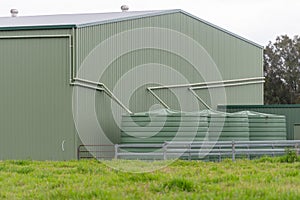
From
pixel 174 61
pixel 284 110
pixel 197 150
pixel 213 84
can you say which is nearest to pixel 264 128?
pixel 213 84

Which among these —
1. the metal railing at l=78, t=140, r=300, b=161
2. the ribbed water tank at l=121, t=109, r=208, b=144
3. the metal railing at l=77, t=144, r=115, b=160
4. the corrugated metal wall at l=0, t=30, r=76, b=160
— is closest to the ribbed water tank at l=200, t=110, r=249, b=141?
the ribbed water tank at l=121, t=109, r=208, b=144

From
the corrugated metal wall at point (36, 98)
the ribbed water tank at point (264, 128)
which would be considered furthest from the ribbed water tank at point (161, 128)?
the ribbed water tank at point (264, 128)

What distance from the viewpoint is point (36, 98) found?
93.2 feet

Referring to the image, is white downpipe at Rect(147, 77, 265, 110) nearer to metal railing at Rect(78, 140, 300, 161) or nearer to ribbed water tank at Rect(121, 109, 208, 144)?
ribbed water tank at Rect(121, 109, 208, 144)

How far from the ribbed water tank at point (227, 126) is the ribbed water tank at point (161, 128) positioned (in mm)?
828

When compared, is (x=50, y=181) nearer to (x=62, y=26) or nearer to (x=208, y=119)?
(x=62, y=26)

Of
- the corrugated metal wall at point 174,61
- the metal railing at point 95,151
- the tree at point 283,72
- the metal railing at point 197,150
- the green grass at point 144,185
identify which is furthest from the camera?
the tree at point 283,72

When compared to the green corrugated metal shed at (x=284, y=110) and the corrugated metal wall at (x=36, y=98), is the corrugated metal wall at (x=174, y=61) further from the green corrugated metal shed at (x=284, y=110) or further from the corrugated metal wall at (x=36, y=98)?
the corrugated metal wall at (x=36, y=98)

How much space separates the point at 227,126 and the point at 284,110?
891 centimetres

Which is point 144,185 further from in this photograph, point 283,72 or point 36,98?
point 283,72

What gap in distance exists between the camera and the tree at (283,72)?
71625 millimetres

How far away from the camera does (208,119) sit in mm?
30562

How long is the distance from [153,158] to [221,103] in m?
12.8

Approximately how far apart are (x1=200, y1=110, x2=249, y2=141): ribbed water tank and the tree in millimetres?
38749
